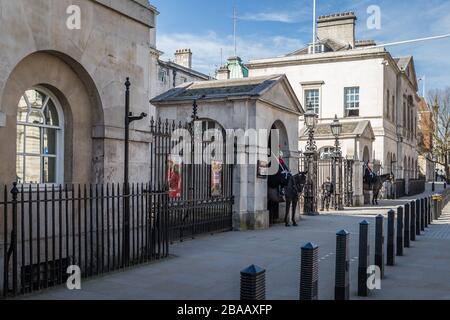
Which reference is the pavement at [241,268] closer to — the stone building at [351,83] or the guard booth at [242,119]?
the guard booth at [242,119]

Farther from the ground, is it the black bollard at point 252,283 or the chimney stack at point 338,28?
the chimney stack at point 338,28

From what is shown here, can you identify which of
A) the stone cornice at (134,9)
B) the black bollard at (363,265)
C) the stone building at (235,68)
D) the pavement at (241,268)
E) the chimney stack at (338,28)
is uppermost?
the chimney stack at (338,28)

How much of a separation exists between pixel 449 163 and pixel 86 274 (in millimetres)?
53506

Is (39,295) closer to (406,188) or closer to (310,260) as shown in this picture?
(310,260)

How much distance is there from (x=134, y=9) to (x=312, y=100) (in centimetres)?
3141

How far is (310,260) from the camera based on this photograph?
17.1ft

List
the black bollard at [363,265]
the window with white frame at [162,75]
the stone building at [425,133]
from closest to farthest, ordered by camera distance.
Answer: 1. the black bollard at [363,265]
2. the window with white frame at [162,75]
3. the stone building at [425,133]

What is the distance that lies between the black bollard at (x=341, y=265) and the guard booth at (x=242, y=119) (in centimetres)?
665

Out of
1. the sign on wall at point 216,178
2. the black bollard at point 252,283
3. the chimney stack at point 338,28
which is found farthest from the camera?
the chimney stack at point 338,28

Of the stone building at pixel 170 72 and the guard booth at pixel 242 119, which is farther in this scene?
the stone building at pixel 170 72

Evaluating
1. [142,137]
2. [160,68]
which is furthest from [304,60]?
[142,137]

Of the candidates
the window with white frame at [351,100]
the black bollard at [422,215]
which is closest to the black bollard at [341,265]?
the black bollard at [422,215]

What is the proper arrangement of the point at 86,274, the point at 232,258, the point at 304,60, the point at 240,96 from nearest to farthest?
the point at 86,274 < the point at 232,258 < the point at 240,96 < the point at 304,60

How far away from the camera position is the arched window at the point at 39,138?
7.56 metres
